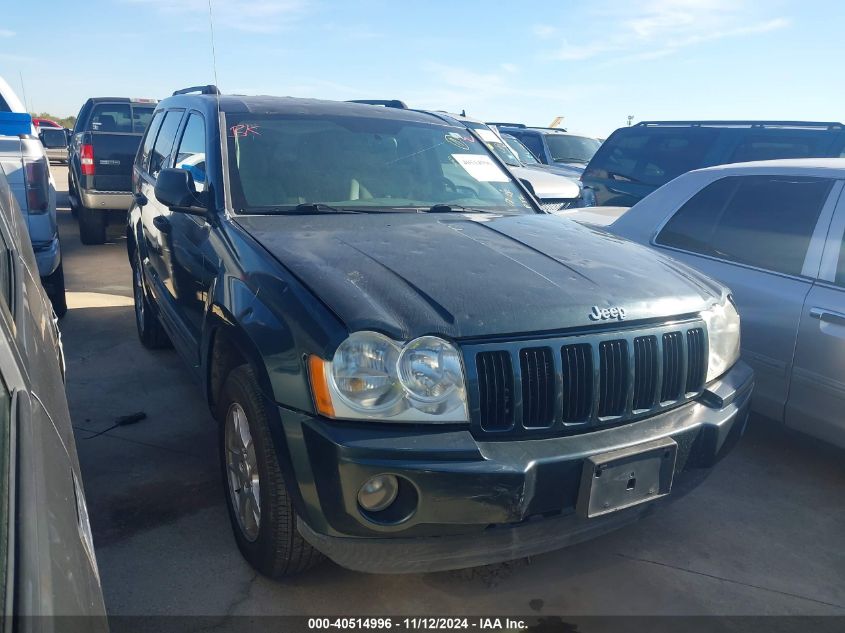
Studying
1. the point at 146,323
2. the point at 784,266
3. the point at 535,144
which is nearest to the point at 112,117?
the point at 146,323

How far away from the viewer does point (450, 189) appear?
3881 millimetres

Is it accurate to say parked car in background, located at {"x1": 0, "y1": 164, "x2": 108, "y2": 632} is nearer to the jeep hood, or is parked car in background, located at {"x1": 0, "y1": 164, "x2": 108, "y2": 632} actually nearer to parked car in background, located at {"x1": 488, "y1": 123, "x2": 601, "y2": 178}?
the jeep hood

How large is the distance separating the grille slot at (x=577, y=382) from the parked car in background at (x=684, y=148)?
5699 mm

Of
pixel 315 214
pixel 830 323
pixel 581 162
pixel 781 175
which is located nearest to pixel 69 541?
pixel 315 214

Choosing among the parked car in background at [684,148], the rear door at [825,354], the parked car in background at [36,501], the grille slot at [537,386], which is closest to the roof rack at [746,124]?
the parked car in background at [684,148]

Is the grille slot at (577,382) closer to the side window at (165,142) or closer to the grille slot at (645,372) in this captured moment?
the grille slot at (645,372)

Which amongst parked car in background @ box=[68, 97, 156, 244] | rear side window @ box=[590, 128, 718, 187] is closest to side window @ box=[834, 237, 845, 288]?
rear side window @ box=[590, 128, 718, 187]

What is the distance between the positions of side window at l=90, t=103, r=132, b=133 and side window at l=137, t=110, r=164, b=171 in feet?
19.4

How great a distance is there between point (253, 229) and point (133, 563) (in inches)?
56.1

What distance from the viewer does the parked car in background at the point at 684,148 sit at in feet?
22.7

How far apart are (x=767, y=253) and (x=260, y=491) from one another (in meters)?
2.94

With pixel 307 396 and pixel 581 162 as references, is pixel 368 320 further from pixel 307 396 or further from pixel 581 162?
pixel 581 162

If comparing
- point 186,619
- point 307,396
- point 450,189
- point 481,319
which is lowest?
point 186,619

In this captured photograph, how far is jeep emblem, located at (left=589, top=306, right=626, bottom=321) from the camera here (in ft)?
8.05
